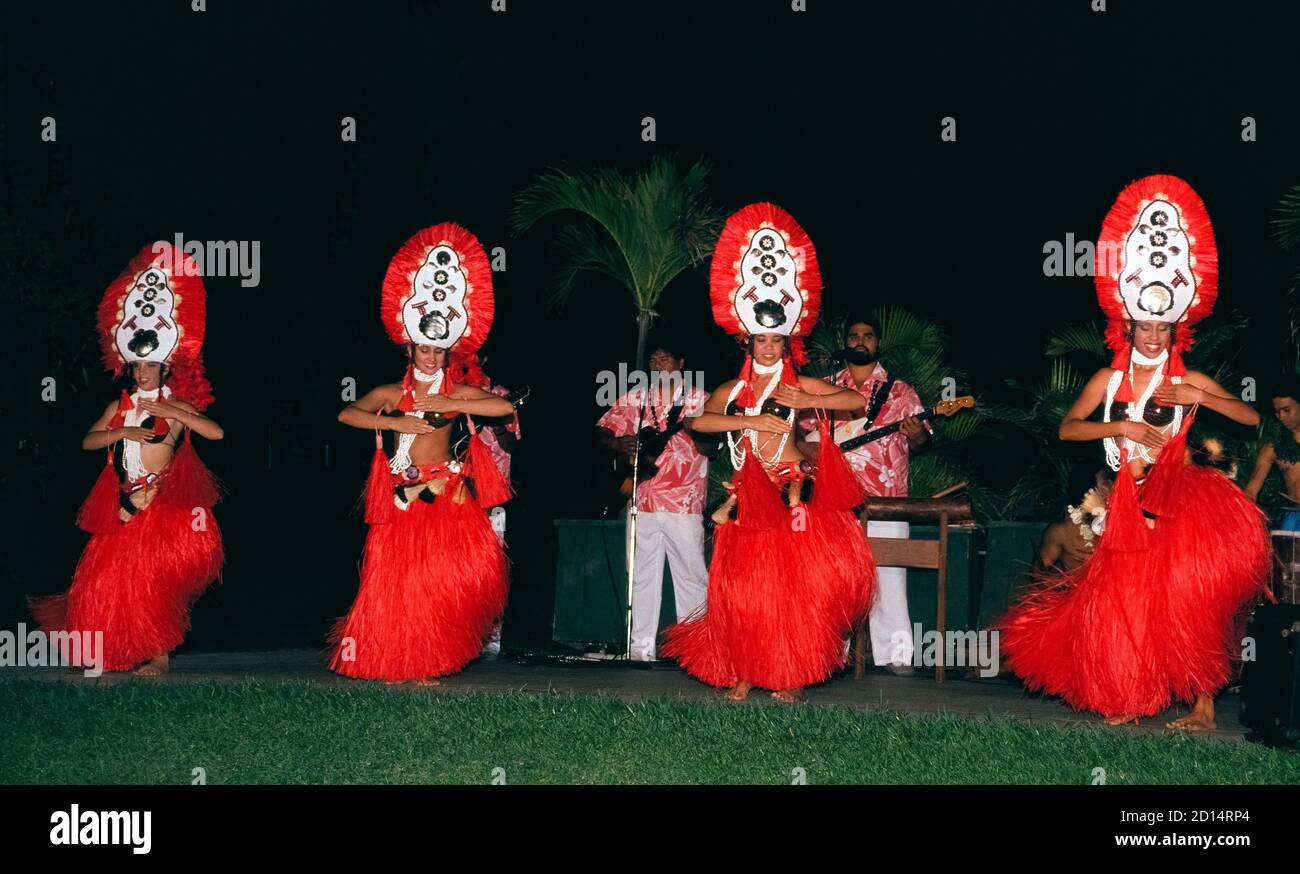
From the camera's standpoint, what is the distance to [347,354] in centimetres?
1300

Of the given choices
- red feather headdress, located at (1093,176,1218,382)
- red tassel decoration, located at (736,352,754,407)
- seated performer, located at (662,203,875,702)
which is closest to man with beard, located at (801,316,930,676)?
seated performer, located at (662,203,875,702)

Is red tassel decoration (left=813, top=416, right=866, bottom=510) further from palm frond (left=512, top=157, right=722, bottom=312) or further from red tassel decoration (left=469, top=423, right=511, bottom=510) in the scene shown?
palm frond (left=512, top=157, right=722, bottom=312)

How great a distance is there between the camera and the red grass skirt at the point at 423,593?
6879 mm

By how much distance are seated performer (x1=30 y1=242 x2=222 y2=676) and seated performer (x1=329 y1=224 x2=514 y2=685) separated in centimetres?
73

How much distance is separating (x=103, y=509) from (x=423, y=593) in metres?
1.47

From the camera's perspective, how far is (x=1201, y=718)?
6109 mm

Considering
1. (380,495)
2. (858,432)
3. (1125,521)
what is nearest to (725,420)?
(858,432)

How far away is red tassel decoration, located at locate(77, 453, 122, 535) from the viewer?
7262mm

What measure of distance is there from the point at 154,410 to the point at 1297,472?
4.83 m

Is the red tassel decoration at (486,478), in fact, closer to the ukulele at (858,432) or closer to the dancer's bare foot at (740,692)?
the dancer's bare foot at (740,692)

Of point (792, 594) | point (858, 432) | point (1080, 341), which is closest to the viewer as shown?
point (792, 594)

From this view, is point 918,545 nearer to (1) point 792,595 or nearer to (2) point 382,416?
(1) point 792,595

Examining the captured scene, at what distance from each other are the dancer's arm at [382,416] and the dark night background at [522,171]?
2.42 meters

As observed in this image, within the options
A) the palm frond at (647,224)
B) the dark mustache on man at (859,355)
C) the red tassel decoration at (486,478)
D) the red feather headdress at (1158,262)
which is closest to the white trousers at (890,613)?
the dark mustache on man at (859,355)
